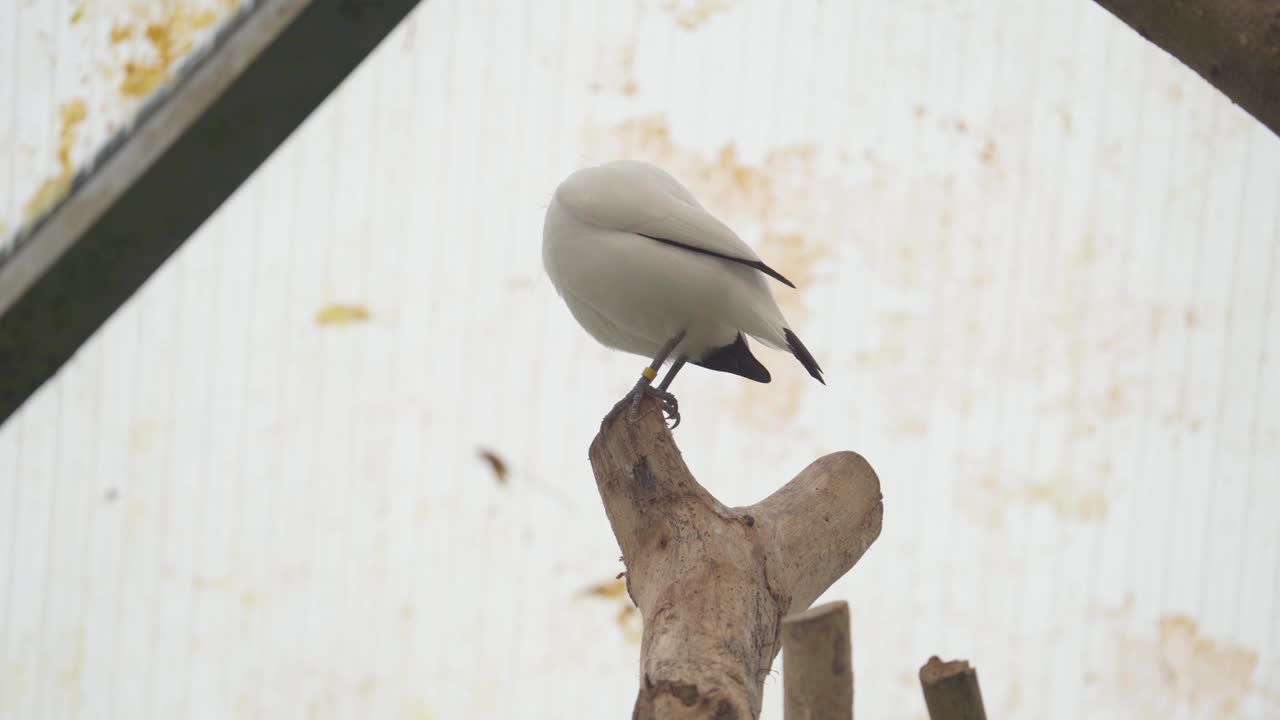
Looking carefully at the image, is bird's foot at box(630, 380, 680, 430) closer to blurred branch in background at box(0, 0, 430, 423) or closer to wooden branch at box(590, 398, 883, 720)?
wooden branch at box(590, 398, 883, 720)

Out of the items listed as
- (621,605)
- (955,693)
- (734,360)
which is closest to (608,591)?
(621,605)

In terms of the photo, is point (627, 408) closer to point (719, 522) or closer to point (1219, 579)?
point (719, 522)

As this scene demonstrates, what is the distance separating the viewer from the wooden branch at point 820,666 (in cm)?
84

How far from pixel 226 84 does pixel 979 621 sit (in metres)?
2.07

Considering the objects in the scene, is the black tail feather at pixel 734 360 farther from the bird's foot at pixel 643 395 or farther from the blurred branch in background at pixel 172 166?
the blurred branch in background at pixel 172 166

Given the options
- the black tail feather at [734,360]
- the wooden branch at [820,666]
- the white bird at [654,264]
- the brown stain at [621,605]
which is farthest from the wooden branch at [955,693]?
the brown stain at [621,605]

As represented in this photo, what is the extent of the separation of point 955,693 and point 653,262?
898 millimetres

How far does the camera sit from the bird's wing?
166 cm

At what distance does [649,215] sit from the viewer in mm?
1665

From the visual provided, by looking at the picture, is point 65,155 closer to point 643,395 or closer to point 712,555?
point 643,395

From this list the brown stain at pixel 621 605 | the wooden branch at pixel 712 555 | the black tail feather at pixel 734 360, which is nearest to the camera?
the wooden branch at pixel 712 555

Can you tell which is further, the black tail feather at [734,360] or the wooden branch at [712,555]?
the black tail feather at [734,360]

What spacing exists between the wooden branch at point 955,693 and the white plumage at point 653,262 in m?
0.86

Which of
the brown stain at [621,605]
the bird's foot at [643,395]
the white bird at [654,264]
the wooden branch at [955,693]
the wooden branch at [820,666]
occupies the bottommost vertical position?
the brown stain at [621,605]
